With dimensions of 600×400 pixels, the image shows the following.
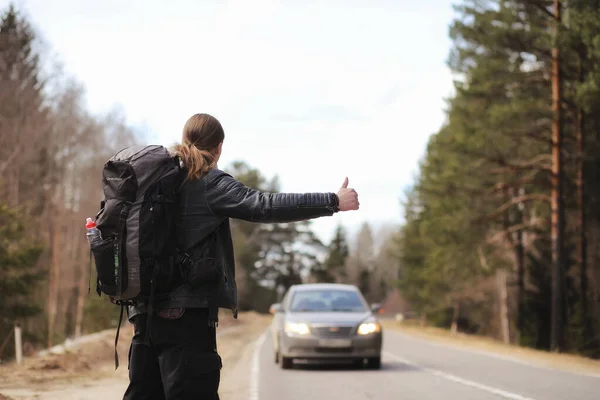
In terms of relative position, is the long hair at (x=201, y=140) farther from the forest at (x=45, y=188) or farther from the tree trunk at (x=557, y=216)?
the tree trunk at (x=557, y=216)

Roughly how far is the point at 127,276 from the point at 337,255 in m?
118

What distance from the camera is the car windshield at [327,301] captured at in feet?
53.3

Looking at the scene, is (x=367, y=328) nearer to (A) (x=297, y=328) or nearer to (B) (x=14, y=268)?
(A) (x=297, y=328)

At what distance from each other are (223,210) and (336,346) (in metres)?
11.3

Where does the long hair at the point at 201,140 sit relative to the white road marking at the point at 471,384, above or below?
above

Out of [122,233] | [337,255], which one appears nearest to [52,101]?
[122,233]

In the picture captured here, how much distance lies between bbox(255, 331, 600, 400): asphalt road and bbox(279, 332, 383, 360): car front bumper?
0.97ft

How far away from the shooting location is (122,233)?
12.4 ft

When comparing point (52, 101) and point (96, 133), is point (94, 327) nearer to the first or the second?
point (52, 101)

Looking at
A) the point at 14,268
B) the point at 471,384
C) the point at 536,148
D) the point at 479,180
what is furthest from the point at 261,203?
the point at 536,148

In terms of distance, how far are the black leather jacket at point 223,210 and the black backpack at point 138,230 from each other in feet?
→ 0.24

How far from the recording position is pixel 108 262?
3.80 meters

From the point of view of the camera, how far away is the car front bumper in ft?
49.0

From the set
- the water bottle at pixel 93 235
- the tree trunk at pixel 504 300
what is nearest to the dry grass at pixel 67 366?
the water bottle at pixel 93 235
